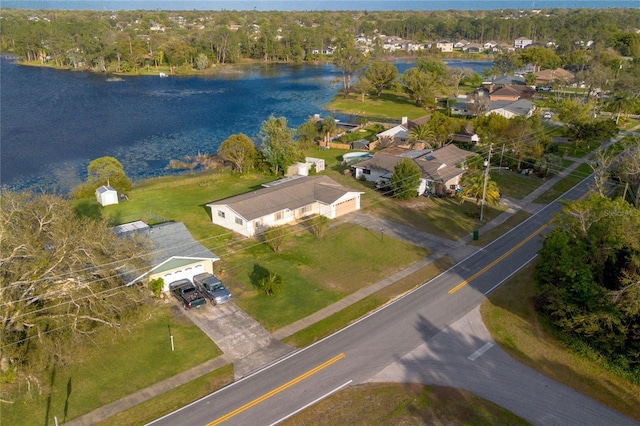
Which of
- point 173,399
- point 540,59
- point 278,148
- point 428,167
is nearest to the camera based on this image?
point 173,399

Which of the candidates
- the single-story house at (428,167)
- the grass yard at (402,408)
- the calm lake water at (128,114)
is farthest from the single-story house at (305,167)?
the grass yard at (402,408)

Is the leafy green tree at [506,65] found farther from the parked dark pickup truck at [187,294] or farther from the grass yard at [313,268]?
the parked dark pickup truck at [187,294]

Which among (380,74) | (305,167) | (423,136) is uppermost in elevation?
(380,74)

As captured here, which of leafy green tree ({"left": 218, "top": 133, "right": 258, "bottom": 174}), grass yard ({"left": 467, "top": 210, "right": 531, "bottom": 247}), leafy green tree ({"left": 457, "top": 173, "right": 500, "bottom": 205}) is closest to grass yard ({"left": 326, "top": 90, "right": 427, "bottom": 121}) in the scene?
leafy green tree ({"left": 218, "top": 133, "right": 258, "bottom": 174})

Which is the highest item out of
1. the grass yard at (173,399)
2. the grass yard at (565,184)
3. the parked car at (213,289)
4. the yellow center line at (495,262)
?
the parked car at (213,289)

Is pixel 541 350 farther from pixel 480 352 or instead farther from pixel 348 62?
pixel 348 62

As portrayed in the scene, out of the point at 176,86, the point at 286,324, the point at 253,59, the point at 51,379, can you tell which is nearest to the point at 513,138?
the point at 286,324

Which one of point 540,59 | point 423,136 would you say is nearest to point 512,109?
point 423,136
